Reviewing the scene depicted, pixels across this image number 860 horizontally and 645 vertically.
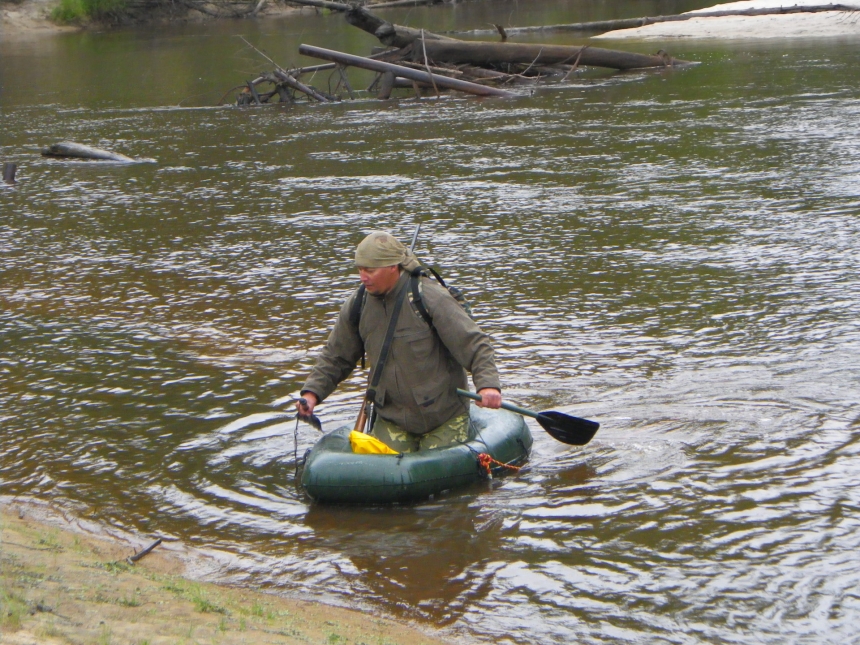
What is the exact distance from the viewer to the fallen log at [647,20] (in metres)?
32.1

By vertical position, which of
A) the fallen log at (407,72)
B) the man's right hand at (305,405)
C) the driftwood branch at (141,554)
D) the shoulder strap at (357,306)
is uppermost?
the fallen log at (407,72)

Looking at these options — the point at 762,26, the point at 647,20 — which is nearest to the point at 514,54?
the point at 762,26

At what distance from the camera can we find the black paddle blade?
619 centimetres

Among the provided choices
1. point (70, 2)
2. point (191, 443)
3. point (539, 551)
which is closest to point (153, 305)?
point (191, 443)

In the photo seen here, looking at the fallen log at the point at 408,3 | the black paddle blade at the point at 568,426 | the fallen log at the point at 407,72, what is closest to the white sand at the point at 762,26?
the fallen log at the point at 407,72

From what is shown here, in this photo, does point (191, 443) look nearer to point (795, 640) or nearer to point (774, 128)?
point (795, 640)

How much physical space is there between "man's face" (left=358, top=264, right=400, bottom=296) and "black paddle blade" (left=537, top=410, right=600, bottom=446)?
1.13 meters

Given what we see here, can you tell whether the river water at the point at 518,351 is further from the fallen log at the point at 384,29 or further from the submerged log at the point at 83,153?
the fallen log at the point at 384,29

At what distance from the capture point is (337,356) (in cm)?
624

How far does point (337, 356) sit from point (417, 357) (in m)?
0.54

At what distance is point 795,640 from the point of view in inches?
175

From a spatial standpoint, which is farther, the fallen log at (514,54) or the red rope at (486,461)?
the fallen log at (514,54)

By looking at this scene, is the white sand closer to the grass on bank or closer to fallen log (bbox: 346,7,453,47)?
fallen log (bbox: 346,7,453,47)

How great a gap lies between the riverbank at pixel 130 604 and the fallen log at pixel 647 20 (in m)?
30.5
